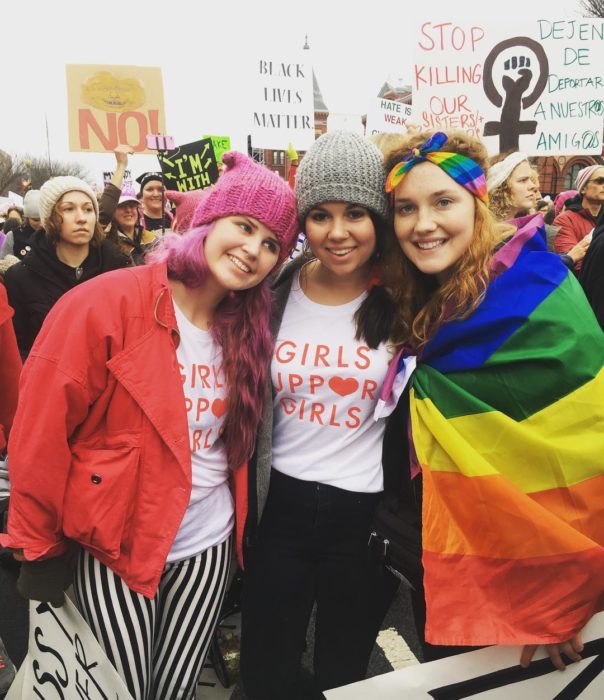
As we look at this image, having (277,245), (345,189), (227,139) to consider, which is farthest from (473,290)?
(227,139)

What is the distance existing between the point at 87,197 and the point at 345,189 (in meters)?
2.42

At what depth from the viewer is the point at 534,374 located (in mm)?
1594

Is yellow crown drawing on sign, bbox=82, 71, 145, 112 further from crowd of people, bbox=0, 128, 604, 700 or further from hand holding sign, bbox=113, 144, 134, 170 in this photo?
crowd of people, bbox=0, 128, 604, 700

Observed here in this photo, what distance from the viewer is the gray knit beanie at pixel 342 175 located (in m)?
1.85

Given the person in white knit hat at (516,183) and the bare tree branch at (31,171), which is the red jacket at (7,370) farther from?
the bare tree branch at (31,171)

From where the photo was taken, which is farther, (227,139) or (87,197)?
(227,139)

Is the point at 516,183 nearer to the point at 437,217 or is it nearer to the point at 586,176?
the point at 437,217

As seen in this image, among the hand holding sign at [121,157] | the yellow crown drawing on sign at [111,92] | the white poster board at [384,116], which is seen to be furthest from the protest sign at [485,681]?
the yellow crown drawing on sign at [111,92]

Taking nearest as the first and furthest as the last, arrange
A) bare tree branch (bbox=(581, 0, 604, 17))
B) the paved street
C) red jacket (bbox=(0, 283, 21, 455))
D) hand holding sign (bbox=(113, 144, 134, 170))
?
1. the paved street
2. red jacket (bbox=(0, 283, 21, 455))
3. hand holding sign (bbox=(113, 144, 134, 170))
4. bare tree branch (bbox=(581, 0, 604, 17))

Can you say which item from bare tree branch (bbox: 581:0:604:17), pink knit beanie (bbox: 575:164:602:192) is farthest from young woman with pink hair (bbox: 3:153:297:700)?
bare tree branch (bbox: 581:0:604:17)

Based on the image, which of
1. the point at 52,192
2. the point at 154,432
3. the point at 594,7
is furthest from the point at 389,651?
the point at 594,7

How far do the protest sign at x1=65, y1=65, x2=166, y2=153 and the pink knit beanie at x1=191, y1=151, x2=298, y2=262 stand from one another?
17.0 feet

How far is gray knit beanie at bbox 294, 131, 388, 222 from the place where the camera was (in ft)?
6.08

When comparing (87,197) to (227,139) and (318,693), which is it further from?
(227,139)
